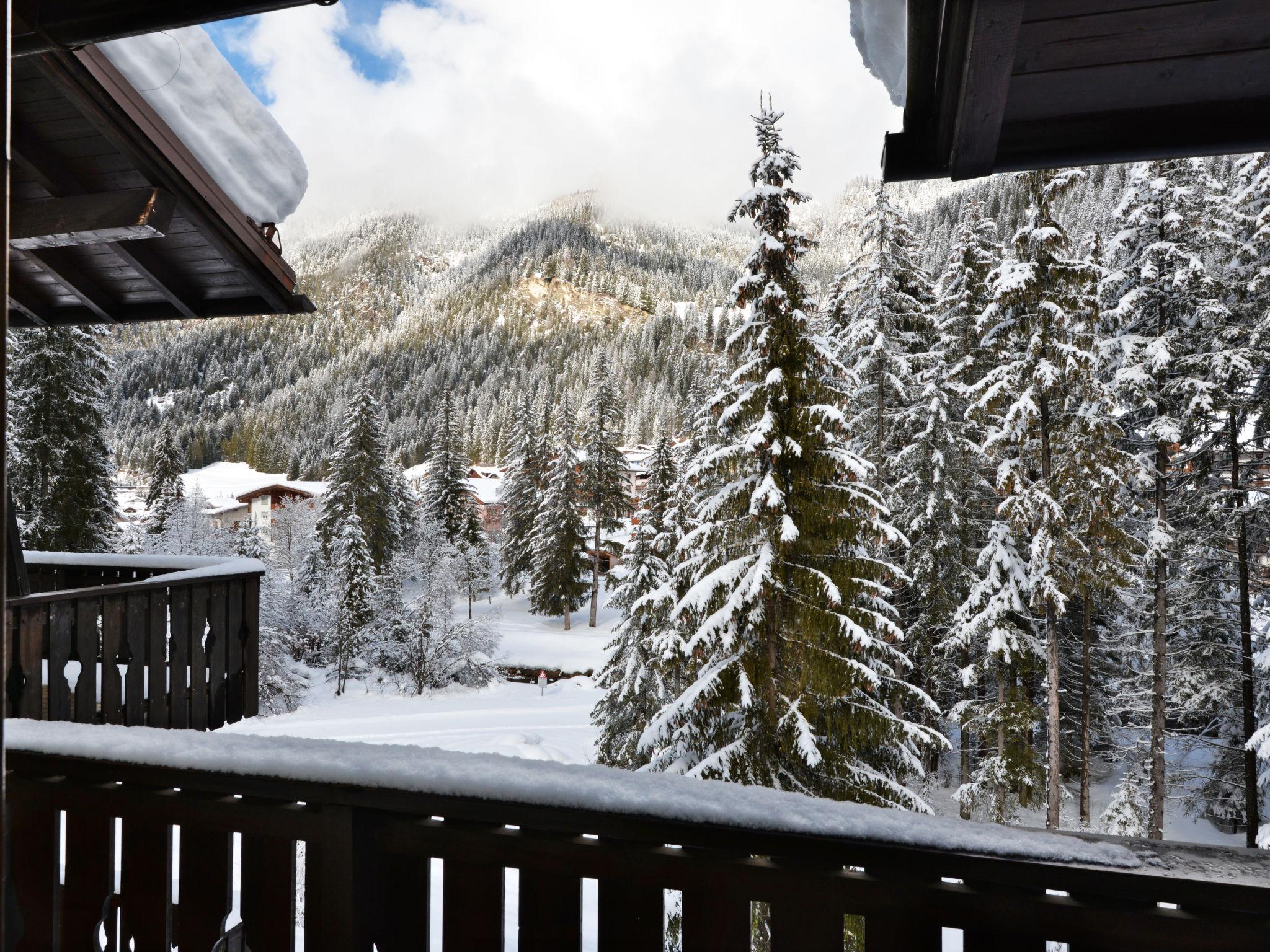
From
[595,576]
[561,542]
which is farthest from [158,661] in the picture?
[595,576]

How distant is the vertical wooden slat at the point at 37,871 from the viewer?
1.85 m

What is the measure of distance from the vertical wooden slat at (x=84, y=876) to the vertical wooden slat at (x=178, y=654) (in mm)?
2945

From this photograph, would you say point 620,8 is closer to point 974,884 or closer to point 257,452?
point 257,452

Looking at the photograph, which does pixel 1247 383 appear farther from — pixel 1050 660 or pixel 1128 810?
pixel 1128 810

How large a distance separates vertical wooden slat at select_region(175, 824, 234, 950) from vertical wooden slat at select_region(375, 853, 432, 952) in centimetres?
41

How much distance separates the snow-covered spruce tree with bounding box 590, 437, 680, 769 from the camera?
15102mm

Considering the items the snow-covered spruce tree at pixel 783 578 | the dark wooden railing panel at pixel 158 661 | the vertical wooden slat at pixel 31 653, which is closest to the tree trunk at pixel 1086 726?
the snow-covered spruce tree at pixel 783 578

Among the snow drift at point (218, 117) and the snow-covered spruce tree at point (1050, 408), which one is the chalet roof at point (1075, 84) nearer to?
the snow drift at point (218, 117)

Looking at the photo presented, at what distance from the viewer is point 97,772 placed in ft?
5.90

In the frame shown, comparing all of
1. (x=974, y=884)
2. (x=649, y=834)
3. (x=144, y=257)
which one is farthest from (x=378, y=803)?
(x=144, y=257)

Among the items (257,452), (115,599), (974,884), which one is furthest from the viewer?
(257,452)

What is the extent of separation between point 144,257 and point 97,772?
141 inches

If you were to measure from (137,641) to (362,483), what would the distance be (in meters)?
27.7

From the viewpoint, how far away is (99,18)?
1.76 meters
